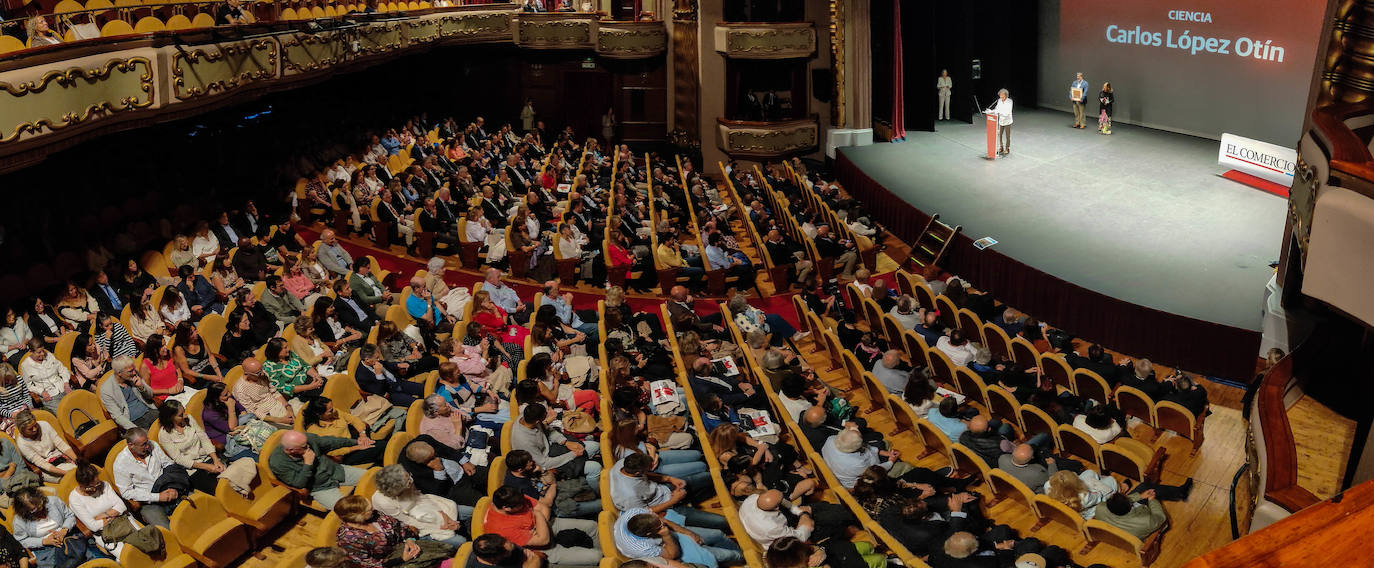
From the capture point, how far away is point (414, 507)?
3914mm

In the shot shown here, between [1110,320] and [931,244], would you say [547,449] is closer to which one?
[1110,320]

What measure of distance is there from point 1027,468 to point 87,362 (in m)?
4.97

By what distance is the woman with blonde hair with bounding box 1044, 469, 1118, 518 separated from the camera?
4332 millimetres

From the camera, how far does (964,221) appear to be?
876 centimetres

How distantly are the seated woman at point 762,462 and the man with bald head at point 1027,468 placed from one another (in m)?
0.96

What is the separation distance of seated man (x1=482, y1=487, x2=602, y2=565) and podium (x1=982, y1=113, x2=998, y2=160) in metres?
8.61

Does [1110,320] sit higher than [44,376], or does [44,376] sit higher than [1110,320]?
[44,376]

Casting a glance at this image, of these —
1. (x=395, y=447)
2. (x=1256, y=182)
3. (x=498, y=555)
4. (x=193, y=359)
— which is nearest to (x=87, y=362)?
(x=193, y=359)

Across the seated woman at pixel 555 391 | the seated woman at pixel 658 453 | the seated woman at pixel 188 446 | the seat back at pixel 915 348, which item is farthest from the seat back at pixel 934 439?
the seated woman at pixel 188 446

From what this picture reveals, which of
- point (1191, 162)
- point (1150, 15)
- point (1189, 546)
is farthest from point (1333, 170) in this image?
point (1150, 15)

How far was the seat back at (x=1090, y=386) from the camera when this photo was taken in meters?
5.52

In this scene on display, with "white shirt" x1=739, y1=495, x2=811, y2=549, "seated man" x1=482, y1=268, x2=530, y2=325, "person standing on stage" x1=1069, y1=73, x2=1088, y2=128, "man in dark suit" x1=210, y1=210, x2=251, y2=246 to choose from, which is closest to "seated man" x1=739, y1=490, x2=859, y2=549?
"white shirt" x1=739, y1=495, x2=811, y2=549

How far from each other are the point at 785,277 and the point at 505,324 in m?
2.70

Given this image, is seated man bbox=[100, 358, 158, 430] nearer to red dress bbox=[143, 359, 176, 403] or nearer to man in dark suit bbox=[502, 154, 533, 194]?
red dress bbox=[143, 359, 176, 403]
